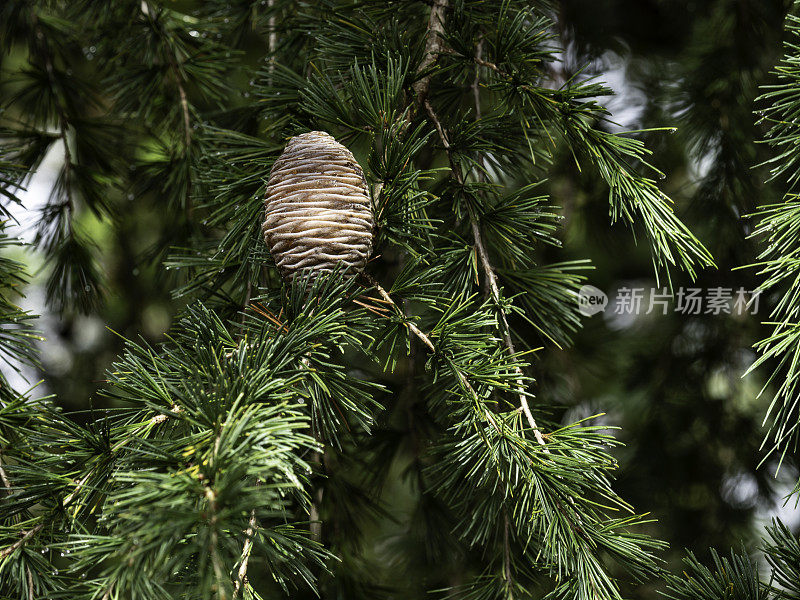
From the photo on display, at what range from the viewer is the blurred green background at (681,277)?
40.9 inches

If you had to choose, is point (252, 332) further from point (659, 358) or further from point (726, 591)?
point (659, 358)

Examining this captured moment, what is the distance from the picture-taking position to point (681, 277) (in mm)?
1141

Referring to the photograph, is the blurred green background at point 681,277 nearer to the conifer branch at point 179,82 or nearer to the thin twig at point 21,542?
the conifer branch at point 179,82

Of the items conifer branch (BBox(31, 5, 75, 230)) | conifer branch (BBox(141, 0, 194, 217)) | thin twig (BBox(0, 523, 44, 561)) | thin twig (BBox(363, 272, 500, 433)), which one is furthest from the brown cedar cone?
conifer branch (BBox(31, 5, 75, 230))

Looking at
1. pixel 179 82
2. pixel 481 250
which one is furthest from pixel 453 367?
pixel 179 82

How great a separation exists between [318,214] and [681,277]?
894 millimetres

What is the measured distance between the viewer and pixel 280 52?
0.75 metres

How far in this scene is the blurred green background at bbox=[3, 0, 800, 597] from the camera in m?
1.04

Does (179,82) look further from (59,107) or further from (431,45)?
(431,45)

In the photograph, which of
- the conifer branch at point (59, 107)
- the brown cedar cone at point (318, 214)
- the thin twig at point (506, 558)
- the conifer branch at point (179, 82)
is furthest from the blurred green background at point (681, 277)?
the brown cedar cone at point (318, 214)

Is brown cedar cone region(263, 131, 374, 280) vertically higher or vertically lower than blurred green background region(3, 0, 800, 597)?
higher

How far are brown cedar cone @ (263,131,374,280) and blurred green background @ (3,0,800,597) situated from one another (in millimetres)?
521

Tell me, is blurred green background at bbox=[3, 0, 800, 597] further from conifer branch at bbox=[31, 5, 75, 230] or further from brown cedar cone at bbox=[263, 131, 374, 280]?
brown cedar cone at bbox=[263, 131, 374, 280]

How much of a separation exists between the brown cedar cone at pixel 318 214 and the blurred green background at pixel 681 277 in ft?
1.71
